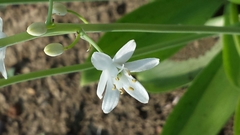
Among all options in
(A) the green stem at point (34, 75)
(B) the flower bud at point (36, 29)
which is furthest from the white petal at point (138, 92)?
(B) the flower bud at point (36, 29)

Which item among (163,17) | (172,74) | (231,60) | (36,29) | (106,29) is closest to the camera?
(36,29)

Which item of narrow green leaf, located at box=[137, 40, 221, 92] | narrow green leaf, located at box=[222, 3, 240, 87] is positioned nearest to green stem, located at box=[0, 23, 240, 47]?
narrow green leaf, located at box=[222, 3, 240, 87]

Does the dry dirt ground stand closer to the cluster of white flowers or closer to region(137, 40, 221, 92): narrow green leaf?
region(137, 40, 221, 92): narrow green leaf

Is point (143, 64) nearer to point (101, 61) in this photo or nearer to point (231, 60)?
point (101, 61)

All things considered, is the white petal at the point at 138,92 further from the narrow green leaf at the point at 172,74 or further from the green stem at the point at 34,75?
the narrow green leaf at the point at 172,74

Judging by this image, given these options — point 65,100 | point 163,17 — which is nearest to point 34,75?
point 163,17

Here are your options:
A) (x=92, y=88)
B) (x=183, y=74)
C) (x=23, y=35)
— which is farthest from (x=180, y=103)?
(x=23, y=35)
